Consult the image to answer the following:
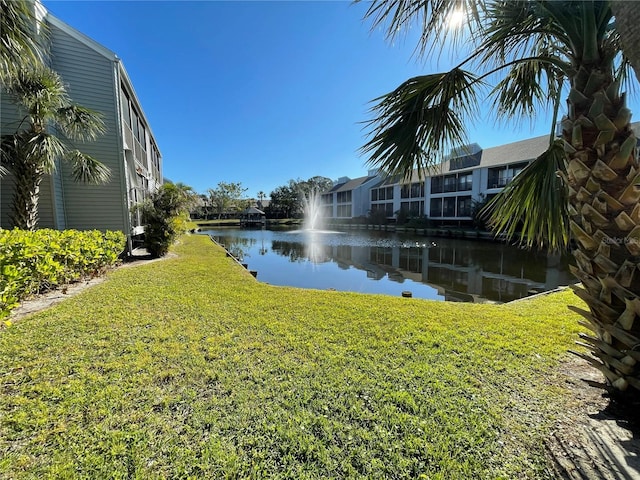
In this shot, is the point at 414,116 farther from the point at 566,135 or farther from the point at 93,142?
the point at 93,142

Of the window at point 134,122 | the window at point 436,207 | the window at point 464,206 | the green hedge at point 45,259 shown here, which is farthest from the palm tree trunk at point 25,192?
the window at point 436,207

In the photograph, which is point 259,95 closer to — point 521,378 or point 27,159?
point 27,159

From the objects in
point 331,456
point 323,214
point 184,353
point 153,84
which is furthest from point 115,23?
point 323,214

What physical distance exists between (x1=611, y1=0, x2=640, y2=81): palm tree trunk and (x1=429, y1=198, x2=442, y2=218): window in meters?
34.8

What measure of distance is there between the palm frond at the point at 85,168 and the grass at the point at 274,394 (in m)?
5.44

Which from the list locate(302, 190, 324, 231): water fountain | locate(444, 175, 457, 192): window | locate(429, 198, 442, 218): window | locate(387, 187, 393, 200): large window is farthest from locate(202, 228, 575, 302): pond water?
locate(302, 190, 324, 231): water fountain

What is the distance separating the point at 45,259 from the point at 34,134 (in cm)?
492

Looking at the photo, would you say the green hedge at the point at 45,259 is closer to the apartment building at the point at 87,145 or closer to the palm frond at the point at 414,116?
the apartment building at the point at 87,145

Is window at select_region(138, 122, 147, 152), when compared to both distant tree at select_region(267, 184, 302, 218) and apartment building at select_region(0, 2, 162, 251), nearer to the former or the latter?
apartment building at select_region(0, 2, 162, 251)

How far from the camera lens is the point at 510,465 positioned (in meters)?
1.89

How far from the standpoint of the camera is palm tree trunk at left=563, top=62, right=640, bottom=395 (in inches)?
78.7

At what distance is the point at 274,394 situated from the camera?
2600mm

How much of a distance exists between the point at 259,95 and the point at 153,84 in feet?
21.3

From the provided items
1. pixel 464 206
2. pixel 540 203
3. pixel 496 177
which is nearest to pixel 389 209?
pixel 464 206
